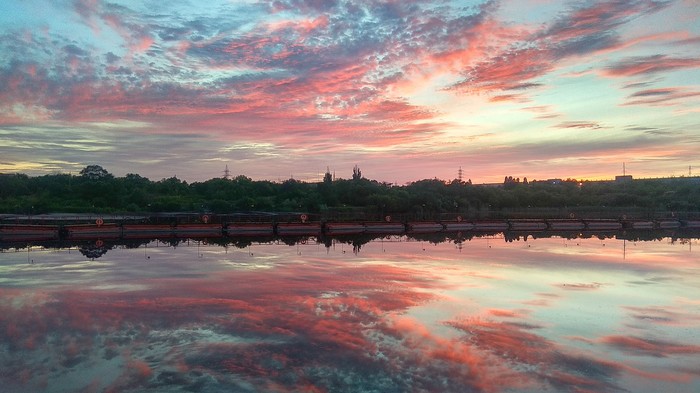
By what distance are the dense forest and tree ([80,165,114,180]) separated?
191 millimetres

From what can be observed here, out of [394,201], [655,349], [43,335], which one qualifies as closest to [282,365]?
[43,335]

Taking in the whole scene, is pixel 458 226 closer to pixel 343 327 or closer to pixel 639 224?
pixel 639 224

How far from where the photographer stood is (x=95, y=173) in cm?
10131

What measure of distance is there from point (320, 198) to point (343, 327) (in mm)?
85263

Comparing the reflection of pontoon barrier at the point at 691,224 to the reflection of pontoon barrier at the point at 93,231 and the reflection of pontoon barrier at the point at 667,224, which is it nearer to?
the reflection of pontoon barrier at the point at 667,224

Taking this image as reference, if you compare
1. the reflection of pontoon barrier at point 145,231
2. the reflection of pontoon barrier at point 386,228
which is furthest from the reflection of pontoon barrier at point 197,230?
the reflection of pontoon barrier at point 386,228

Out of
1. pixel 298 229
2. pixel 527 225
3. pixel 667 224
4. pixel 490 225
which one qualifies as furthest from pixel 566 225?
pixel 298 229

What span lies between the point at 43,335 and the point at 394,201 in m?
81.2

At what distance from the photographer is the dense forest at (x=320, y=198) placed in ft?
285

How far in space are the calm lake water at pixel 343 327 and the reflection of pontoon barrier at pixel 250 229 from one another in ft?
57.9

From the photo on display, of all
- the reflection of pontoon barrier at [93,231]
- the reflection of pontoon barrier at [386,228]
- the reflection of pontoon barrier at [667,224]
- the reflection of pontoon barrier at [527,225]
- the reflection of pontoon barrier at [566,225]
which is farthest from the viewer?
the reflection of pontoon barrier at [667,224]

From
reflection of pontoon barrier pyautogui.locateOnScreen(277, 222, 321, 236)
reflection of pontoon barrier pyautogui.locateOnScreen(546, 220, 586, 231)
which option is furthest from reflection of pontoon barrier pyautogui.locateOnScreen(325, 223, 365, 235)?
reflection of pontoon barrier pyautogui.locateOnScreen(546, 220, 586, 231)

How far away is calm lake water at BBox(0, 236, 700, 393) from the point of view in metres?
10.8

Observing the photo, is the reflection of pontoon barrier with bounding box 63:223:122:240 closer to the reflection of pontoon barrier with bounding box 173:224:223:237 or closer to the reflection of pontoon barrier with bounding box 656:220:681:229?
the reflection of pontoon barrier with bounding box 173:224:223:237
